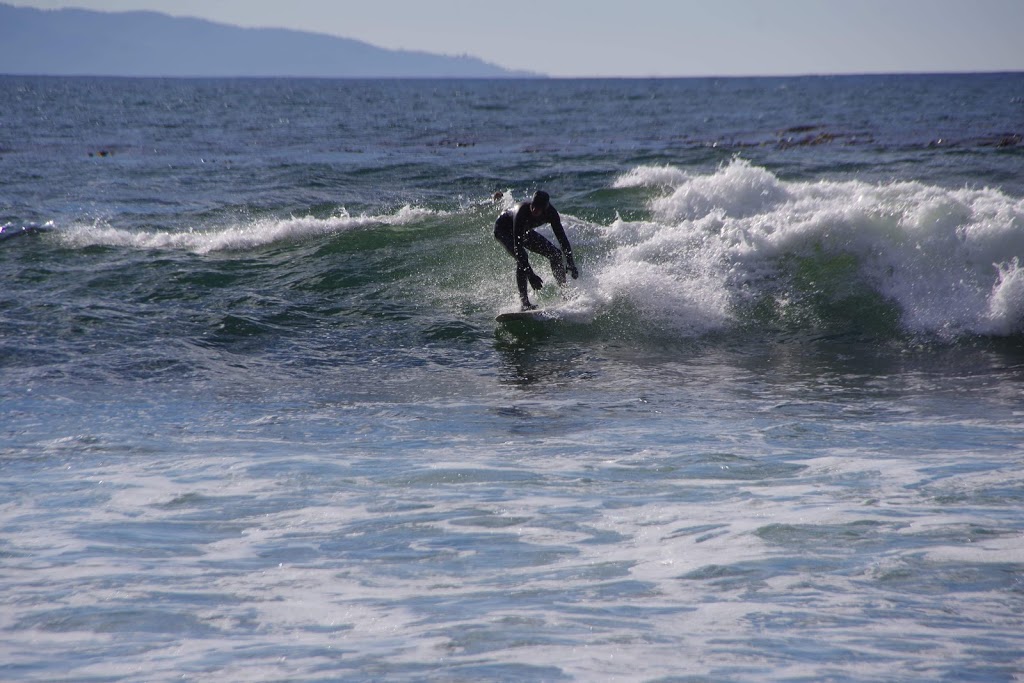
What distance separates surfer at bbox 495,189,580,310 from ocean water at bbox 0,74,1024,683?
0.49m

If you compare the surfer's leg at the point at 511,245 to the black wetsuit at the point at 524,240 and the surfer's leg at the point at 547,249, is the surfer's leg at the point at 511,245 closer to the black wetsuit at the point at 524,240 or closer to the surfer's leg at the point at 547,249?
the black wetsuit at the point at 524,240

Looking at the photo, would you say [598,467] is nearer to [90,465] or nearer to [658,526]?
[658,526]

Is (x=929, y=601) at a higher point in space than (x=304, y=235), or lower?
lower

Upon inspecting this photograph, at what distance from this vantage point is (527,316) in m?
10.8

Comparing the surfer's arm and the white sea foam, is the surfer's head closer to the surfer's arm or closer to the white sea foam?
the surfer's arm

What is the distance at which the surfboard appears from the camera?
35.3 feet

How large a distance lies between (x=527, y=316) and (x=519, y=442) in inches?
162

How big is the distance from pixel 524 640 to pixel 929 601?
180 centimetres

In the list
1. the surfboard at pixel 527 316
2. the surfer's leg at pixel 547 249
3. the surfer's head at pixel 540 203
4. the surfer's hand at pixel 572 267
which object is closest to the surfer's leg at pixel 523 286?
the surfboard at pixel 527 316

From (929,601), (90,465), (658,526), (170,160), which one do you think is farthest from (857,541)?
(170,160)

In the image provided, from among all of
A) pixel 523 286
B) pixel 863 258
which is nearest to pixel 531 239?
pixel 523 286

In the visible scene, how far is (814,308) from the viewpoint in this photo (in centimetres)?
1132

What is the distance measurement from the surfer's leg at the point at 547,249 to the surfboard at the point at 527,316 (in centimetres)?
53

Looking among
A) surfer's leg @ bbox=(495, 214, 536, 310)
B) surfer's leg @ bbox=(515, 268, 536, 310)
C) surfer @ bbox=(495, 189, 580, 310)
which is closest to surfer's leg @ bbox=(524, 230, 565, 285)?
surfer @ bbox=(495, 189, 580, 310)
